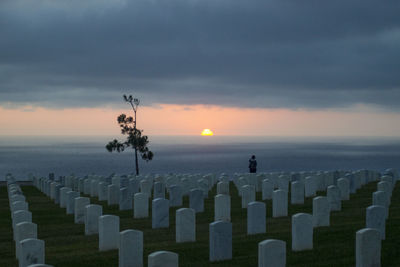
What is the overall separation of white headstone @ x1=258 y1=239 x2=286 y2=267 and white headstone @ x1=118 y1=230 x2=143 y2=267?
87.6 inches

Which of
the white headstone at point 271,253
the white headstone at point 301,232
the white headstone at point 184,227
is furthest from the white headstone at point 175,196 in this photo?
the white headstone at point 271,253

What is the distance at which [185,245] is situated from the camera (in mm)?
11969

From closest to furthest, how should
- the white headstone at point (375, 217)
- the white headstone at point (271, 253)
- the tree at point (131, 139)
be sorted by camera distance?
the white headstone at point (271, 253) → the white headstone at point (375, 217) → the tree at point (131, 139)

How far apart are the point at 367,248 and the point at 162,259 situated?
146 inches

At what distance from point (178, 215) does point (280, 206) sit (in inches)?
212

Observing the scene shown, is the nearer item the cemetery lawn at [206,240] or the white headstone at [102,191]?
the cemetery lawn at [206,240]

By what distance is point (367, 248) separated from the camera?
9.41 m

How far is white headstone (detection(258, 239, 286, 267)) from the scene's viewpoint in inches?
343

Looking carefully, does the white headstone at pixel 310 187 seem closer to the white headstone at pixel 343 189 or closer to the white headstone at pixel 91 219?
the white headstone at pixel 343 189

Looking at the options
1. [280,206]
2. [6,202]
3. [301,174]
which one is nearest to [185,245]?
[280,206]

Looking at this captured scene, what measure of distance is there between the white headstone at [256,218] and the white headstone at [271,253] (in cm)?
446

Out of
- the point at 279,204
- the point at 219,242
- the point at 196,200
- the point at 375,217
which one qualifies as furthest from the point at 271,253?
the point at 196,200

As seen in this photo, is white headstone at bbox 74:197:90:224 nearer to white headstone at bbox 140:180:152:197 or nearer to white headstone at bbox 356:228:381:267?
white headstone at bbox 140:180:152:197

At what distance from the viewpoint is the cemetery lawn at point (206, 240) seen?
10.4 m
